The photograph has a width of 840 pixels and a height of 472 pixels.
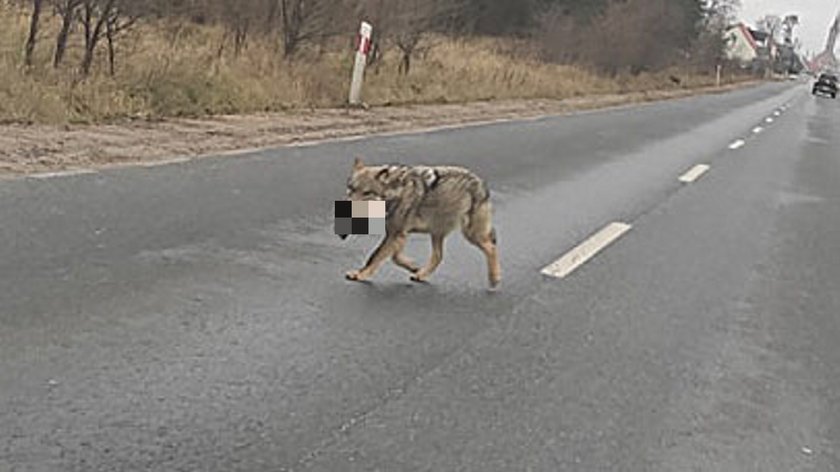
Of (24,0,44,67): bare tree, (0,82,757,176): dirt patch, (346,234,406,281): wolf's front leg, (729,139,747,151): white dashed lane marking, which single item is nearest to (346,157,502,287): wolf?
(346,234,406,281): wolf's front leg

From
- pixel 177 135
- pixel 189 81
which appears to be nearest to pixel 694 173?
pixel 177 135

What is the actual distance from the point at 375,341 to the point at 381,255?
4.04 feet

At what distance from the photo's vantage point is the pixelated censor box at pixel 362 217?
20.4ft

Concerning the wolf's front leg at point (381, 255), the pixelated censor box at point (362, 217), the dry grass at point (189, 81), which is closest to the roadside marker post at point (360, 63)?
the dry grass at point (189, 81)

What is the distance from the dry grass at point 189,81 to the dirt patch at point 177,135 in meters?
0.60

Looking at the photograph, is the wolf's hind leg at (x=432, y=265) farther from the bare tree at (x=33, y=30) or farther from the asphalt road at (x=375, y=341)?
the bare tree at (x=33, y=30)

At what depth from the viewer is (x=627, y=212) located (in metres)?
11.1

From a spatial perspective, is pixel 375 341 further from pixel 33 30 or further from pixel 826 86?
pixel 826 86

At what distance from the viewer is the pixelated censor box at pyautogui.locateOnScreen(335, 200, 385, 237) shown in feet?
20.4

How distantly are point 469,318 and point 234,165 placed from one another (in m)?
5.59

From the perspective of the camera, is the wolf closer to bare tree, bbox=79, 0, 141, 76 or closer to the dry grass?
the dry grass

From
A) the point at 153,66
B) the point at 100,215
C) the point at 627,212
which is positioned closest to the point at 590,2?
the point at 153,66

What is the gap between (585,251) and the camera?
8.58 metres

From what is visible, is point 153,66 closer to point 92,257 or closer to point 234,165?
point 234,165
